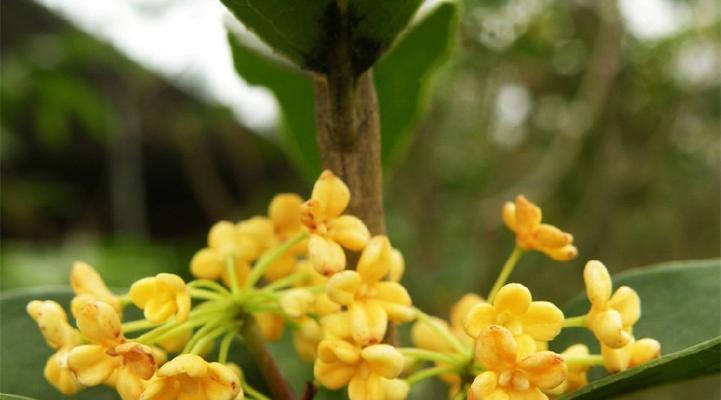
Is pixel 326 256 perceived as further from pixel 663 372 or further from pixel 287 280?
pixel 663 372

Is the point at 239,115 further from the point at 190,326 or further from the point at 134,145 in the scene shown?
the point at 190,326

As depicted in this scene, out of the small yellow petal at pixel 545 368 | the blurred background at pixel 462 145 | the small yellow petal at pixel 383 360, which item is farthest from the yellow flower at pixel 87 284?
the blurred background at pixel 462 145

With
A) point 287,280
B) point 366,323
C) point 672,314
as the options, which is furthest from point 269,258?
point 672,314

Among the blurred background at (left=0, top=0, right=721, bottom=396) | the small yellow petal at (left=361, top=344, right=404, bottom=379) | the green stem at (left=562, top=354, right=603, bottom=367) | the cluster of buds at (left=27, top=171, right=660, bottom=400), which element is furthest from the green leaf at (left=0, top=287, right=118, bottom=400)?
the blurred background at (left=0, top=0, right=721, bottom=396)

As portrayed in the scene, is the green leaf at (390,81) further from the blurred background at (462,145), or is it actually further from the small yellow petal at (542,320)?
the blurred background at (462,145)

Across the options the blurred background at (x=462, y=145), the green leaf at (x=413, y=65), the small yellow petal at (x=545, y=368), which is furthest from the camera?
the blurred background at (x=462, y=145)

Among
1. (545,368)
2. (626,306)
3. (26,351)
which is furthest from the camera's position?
(26,351)
